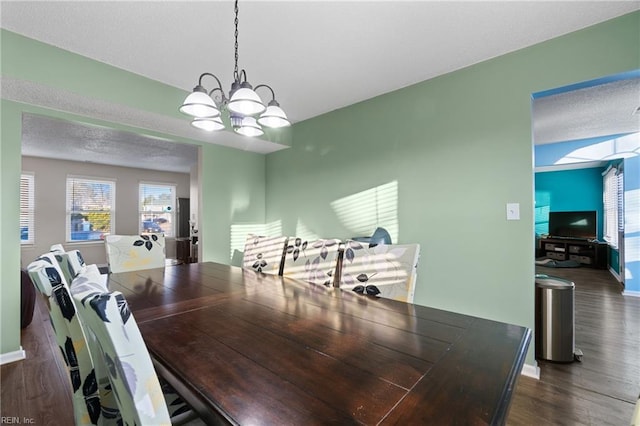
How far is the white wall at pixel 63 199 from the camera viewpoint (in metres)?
5.98

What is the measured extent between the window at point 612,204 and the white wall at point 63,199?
A: 972 cm

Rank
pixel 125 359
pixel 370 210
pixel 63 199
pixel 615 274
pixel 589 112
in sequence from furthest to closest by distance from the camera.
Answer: pixel 63 199 < pixel 615 274 < pixel 589 112 < pixel 370 210 < pixel 125 359

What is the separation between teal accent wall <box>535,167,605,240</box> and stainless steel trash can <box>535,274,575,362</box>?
5.95m

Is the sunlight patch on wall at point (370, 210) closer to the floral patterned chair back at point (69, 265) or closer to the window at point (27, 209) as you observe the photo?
the floral patterned chair back at point (69, 265)

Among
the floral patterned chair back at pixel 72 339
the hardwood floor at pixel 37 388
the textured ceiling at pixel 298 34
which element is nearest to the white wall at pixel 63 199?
the hardwood floor at pixel 37 388

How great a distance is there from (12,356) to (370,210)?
350cm

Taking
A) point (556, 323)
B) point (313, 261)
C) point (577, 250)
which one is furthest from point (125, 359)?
point (577, 250)

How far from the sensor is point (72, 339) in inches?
38.1

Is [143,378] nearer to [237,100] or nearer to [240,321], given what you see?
[240,321]

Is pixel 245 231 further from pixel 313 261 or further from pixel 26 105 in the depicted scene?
pixel 26 105

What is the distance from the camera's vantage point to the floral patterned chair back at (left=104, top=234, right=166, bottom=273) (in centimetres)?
239

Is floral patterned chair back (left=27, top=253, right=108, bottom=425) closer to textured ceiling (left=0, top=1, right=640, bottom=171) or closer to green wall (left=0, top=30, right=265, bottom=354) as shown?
textured ceiling (left=0, top=1, right=640, bottom=171)

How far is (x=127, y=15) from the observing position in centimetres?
188

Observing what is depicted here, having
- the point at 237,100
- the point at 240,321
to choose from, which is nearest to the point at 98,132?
the point at 237,100
